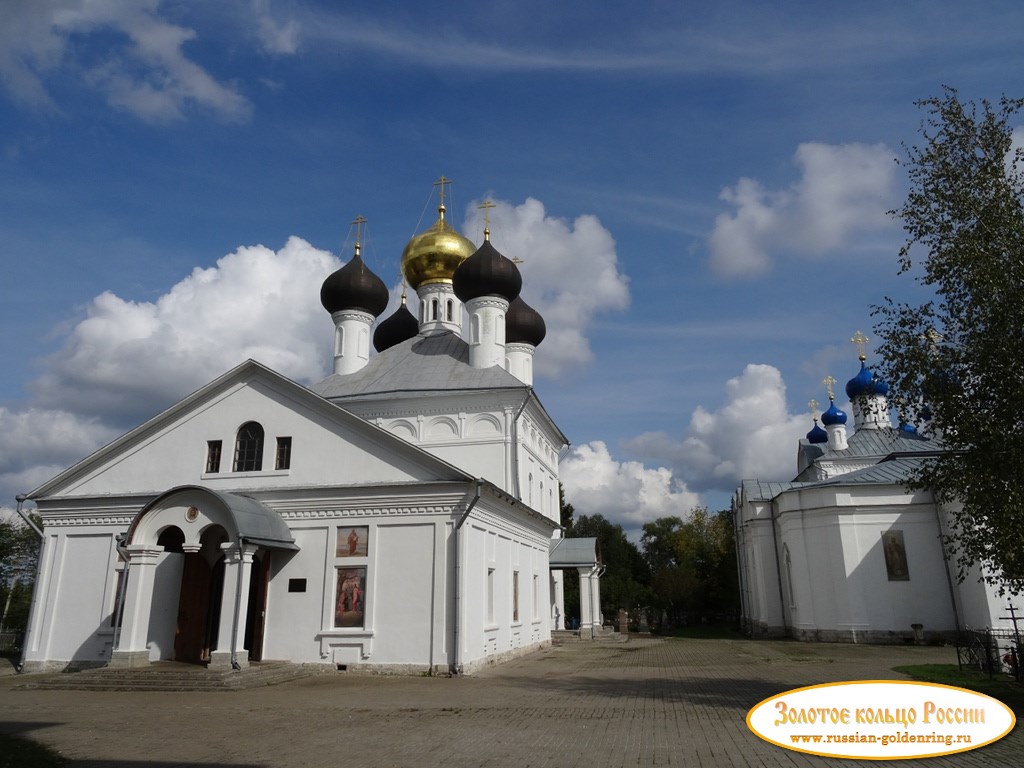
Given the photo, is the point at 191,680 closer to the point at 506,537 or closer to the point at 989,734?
the point at 506,537

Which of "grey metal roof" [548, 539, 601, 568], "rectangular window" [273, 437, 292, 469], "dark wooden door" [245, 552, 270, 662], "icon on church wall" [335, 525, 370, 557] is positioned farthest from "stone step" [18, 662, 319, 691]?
"grey metal roof" [548, 539, 601, 568]

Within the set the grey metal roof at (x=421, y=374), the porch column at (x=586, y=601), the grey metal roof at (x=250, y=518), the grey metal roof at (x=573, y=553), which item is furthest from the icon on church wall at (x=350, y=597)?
the porch column at (x=586, y=601)

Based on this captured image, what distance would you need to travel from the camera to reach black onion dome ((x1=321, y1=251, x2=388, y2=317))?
31.7 m

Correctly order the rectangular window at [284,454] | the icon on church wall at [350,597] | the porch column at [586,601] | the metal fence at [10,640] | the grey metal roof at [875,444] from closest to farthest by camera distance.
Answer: the icon on church wall at [350,597] → the rectangular window at [284,454] → the metal fence at [10,640] → the porch column at [586,601] → the grey metal roof at [875,444]

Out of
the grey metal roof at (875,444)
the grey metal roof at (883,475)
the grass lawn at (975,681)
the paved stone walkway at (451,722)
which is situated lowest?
the paved stone walkway at (451,722)

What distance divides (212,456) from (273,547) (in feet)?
12.5

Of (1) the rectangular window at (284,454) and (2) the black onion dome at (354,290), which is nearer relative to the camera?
(1) the rectangular window at (284,454)

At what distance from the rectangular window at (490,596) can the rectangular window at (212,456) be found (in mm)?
7617

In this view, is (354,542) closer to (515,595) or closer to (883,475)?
(515,595)

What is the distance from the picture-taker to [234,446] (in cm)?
1900

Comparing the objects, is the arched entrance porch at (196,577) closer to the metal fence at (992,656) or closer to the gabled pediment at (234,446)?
the gabled pediment at (234,446)

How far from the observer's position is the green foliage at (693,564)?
2160 inches

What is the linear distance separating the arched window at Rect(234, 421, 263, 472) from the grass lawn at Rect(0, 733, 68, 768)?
385 inches

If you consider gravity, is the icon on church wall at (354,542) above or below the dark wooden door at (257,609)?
above
